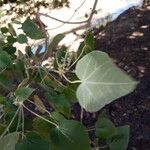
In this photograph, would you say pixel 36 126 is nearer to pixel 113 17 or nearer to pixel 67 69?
pixel 67 69

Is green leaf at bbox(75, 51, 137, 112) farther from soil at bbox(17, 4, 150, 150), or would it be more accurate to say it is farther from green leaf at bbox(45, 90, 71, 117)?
soil at bbox(17, 4, 150, 150)

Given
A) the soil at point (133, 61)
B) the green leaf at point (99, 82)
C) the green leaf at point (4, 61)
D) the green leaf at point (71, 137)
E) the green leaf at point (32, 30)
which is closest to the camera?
the green leaf at point (99, 82)

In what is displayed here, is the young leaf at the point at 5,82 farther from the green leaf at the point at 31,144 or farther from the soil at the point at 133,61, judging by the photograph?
the soil at the point at 133,61

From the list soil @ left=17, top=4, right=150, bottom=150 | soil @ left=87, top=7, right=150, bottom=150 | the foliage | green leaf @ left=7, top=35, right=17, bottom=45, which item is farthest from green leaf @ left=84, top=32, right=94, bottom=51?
soil @ left=87, top=7, right=150, bottom=150

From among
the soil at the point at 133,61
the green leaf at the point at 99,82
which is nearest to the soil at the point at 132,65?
the soil at the point at 133,61

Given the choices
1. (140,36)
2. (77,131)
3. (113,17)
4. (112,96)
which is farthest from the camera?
(113,17)

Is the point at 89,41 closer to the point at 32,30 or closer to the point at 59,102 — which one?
the point at 59,102

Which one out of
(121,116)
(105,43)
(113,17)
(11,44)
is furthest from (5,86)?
(113,17)

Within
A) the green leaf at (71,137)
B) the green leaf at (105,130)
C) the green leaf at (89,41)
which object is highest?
the green leaf at (89,41)
